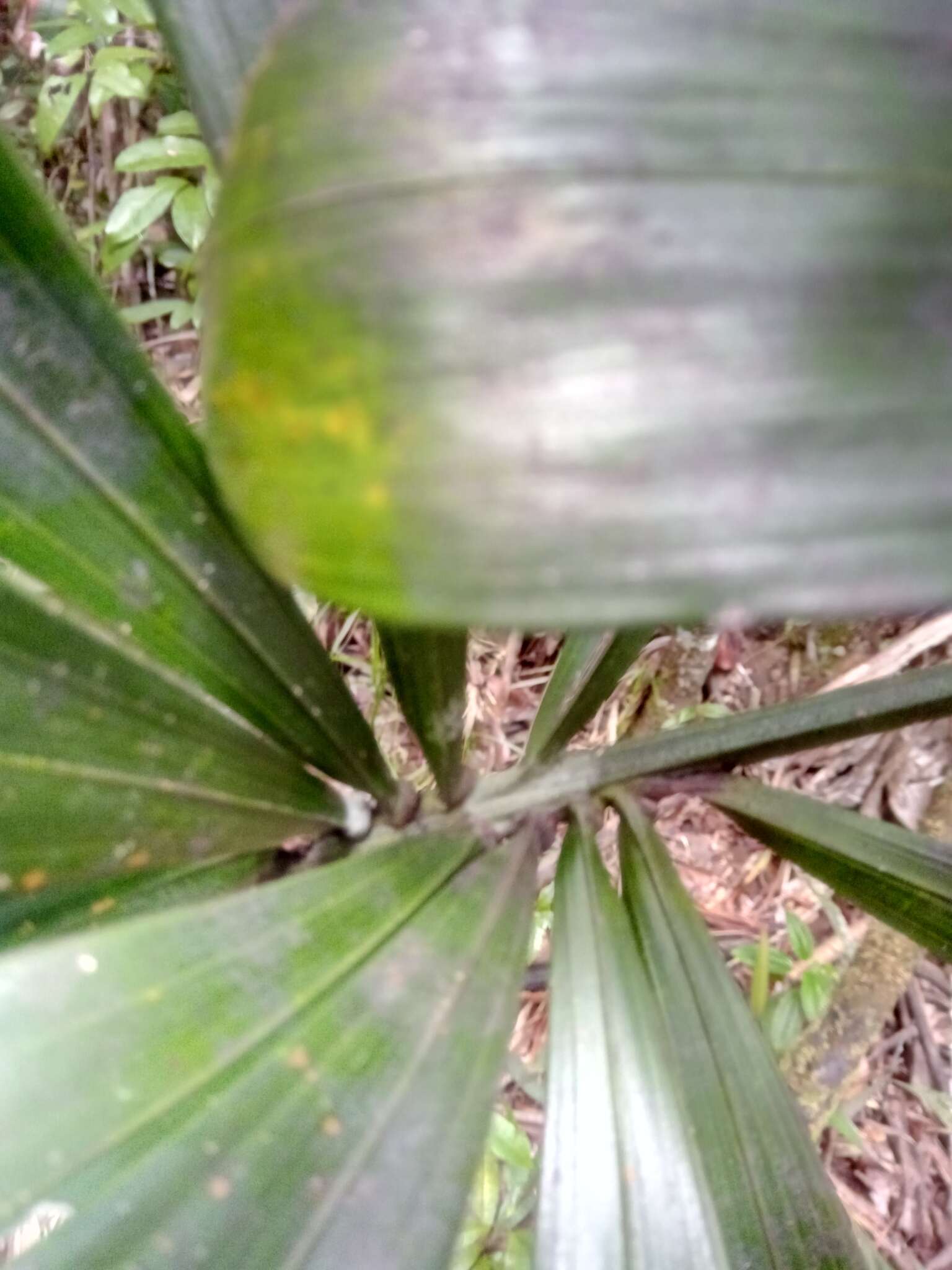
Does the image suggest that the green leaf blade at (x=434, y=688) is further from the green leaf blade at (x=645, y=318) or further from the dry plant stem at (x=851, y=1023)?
the dry plant stem at (x=851, y=1023)

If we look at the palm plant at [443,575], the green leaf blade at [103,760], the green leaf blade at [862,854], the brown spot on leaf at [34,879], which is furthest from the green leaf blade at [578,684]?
the brown spot on leaf at [34,879]

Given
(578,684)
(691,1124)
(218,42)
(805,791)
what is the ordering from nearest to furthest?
1. (218,42)
2. (691,1124)
3. (578,684)
4. (805,791)

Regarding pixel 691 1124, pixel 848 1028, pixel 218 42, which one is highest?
pixel 218 42

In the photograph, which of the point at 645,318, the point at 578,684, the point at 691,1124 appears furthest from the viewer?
the point at 578,684

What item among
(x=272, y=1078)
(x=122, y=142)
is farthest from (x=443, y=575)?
(x=122, y=142)

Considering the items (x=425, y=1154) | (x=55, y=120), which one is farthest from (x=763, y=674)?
(x=55, y=120)

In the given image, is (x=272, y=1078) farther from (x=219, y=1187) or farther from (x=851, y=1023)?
(x=851, y=1023)
